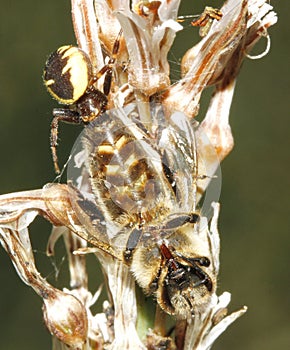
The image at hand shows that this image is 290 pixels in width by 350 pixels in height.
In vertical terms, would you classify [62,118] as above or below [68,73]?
below

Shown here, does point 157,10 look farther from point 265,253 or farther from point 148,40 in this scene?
point 265,253

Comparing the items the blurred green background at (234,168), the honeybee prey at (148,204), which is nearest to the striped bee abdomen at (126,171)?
the honeybee prey at (148,204)

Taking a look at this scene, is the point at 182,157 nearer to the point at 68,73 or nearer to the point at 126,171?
the point at 126,171

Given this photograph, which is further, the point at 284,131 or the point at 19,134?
the point at 284,131

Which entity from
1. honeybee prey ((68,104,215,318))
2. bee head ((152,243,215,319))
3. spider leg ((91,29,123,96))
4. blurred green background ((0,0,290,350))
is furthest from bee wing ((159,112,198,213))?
blurred green background ((0,0,290,350))

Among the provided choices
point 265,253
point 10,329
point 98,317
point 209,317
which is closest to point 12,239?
point 98,317

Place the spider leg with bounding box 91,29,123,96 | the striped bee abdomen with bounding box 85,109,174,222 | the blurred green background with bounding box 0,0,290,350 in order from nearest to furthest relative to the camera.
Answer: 1. the striped bee abdomen with bounding box 85,109,174,222
2. the spider leg with bounding box 91,29,123,96
3. the blurred green background with bounding box 0,0,290,350

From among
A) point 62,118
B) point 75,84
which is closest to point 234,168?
point 62,118

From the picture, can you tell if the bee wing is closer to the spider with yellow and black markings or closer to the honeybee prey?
the honeybee prey
